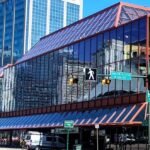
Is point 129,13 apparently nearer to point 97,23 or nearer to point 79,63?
point 97,23

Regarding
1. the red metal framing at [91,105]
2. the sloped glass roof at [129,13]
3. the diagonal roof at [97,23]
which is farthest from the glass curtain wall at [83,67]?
the sloped glass roof at [129,13]

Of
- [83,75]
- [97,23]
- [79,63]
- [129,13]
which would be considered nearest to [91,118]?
[83,75]

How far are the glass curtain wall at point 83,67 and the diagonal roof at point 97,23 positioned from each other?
2.13 metres

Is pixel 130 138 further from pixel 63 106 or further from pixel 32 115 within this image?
pixel 32 115

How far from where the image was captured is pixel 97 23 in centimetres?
5997

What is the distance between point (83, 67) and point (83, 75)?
966mm

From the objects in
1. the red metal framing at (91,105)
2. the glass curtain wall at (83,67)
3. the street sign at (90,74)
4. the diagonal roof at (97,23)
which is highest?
the diagonal roof at (97,23)

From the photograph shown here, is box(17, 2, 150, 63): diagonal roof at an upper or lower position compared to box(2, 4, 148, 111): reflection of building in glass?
upper

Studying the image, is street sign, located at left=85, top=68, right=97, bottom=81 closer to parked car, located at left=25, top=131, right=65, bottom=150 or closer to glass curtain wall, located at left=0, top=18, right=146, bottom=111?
glass curtain wall, located at left=0, top=18, right=146, bottom=111

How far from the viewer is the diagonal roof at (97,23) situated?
55469 millimetres

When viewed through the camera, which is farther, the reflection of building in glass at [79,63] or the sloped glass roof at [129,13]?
the sloped glass roof at [129,13]

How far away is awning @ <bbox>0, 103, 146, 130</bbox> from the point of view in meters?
41.9

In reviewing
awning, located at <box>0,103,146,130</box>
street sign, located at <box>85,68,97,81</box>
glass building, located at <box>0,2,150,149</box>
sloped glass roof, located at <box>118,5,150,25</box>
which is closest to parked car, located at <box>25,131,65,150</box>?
awning, located at <box>0,103,146,130</box>

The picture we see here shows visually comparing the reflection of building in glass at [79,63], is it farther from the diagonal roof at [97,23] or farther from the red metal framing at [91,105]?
the red metal framing at [91,105]
